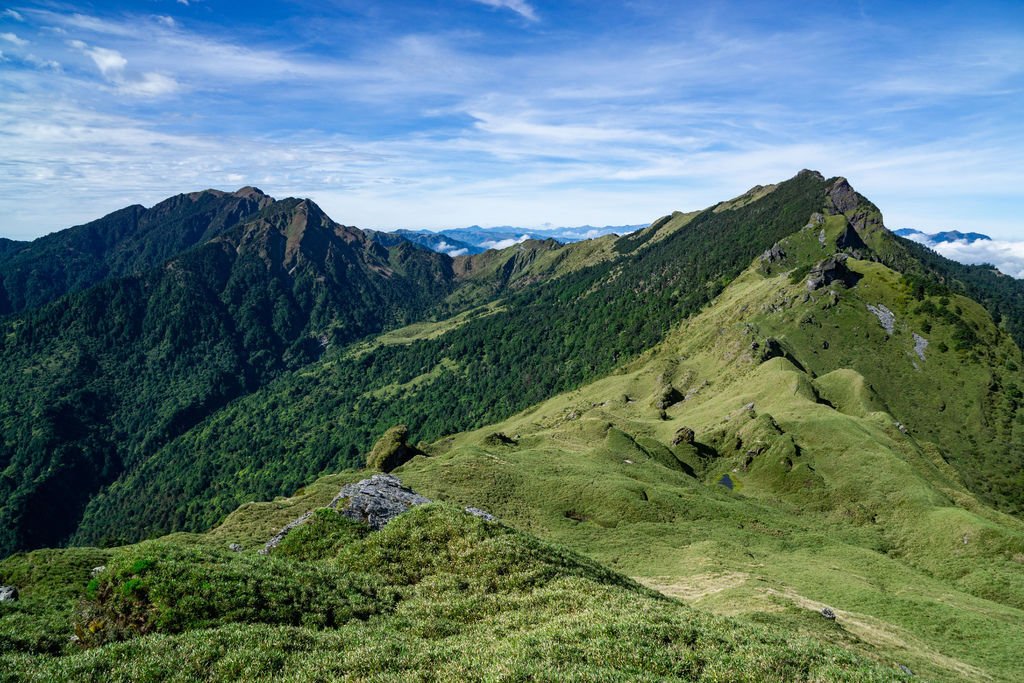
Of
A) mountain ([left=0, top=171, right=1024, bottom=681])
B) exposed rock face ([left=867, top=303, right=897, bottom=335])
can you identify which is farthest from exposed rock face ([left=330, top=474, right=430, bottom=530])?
exposed rock face ([left=867, top=303, right=897, bottom=335])

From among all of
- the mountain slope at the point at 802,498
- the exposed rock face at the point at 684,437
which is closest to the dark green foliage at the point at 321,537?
the mountain slope at the point at 802,498

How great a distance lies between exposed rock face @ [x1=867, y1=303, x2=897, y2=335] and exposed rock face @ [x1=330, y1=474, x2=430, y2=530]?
195 m

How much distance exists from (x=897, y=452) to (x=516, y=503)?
8118cm

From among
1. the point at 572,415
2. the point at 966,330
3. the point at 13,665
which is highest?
the point at 966,330

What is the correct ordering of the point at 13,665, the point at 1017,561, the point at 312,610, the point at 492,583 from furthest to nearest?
the point at 1017,561, the point at 492,583, the point at 312,610, the point at 13,665

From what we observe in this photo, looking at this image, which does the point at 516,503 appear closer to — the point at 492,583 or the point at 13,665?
the point at 492,583

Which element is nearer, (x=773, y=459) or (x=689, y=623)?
(x=689, y=623)

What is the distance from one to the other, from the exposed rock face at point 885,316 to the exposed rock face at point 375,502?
640ft

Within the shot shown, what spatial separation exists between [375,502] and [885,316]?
671 ft

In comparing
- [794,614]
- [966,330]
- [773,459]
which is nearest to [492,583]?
[794,614]

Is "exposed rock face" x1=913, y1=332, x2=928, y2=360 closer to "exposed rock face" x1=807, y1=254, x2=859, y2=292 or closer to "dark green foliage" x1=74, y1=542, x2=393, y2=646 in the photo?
"exposed rock face" x1=807, y1=254, x2=859, y2=292

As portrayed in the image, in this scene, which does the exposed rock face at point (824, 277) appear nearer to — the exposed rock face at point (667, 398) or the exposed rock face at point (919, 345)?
the exposed rock face at point (919, 345)

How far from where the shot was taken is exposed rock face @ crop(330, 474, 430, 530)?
42406 millimetres

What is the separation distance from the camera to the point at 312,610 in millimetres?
28578
